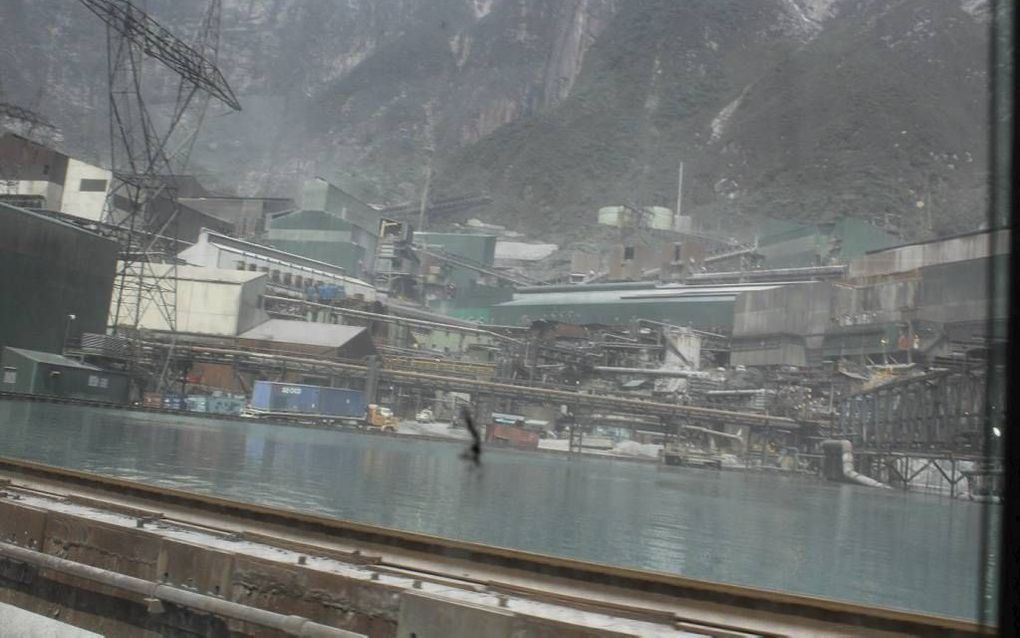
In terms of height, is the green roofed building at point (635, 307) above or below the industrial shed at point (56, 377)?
above

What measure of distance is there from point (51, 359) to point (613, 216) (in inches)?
Answer: 689

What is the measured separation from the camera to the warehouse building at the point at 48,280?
→ 22.8 ft

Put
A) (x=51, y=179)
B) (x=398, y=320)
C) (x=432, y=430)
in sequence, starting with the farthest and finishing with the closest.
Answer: (x=398, y=320)
(x=51, y=179)
(x=432, y=430)

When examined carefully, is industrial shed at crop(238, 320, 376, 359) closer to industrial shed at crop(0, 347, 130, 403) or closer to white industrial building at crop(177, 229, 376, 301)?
white industrial building at crop(177, 229, 376, 301)

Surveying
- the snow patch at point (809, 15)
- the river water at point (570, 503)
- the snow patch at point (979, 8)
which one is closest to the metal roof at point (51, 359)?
the river water at point (570, 503)

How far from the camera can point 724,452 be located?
53.1 feet

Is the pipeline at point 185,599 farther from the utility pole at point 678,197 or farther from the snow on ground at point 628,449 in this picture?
the utility pole at point 678,197

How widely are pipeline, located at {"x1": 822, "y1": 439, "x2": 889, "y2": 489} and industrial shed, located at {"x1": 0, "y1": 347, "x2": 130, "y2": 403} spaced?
10.8m

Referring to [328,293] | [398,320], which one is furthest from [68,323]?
[398,320]

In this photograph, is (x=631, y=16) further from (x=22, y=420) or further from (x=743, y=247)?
(x=22, y=420)

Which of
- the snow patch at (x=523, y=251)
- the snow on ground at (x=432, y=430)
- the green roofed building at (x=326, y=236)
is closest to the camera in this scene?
the snow on ground at (x=432, y=430)

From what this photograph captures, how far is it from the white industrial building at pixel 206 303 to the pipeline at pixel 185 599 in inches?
493

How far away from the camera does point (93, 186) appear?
15.7 metres

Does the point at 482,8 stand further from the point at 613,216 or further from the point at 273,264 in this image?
the point at 273,264
